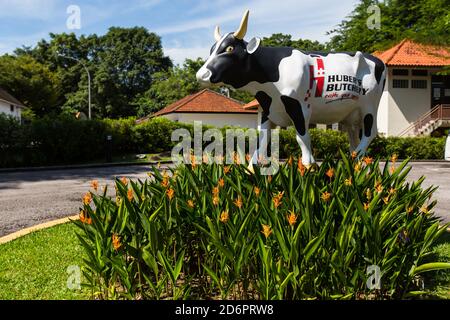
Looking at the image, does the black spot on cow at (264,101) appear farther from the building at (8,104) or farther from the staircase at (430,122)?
the building at (8,104)

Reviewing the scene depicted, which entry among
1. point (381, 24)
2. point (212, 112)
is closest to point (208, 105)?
point (212, 112)

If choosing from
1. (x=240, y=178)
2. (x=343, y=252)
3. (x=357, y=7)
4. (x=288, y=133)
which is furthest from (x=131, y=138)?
(x=357, y=7)

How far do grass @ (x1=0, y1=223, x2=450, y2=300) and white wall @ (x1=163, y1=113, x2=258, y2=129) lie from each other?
27.2 m

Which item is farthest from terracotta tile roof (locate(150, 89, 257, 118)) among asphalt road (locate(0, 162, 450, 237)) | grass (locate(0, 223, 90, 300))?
grass (locate(0, 223, 90, 300))

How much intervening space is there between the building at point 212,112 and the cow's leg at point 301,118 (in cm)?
2678

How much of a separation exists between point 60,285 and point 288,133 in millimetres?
17724

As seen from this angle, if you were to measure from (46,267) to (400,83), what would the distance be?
26.6 m

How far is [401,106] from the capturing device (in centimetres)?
2681

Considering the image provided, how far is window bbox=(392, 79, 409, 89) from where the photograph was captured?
26556mm

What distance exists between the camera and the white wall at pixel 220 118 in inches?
1280

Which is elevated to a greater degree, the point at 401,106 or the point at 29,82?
the point at 29,82

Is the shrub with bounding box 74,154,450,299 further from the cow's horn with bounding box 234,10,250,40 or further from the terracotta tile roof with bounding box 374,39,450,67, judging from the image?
the terracotta tile roof with bounding box 374,39,450,67

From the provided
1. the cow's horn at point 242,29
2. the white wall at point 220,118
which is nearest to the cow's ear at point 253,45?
the cow's horn at point 242,29

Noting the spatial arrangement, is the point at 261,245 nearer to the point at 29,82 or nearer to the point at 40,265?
the point at 40,265
